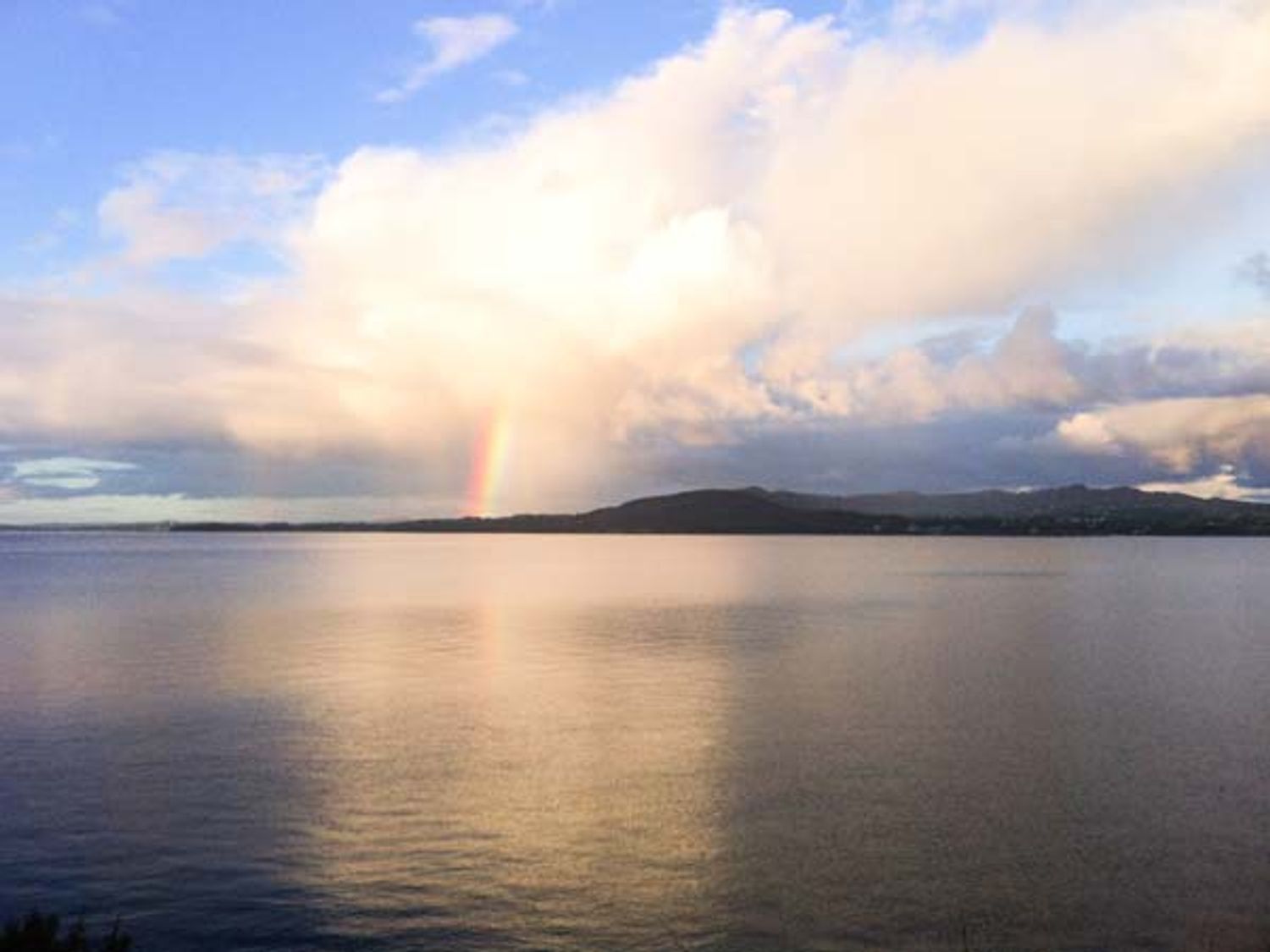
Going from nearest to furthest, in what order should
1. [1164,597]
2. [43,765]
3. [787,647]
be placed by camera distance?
[43,765] → [787,647] → [1164,597]

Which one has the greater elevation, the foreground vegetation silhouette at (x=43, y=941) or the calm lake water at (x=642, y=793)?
the foreground vegetation silhouette at (x=43, y=941)

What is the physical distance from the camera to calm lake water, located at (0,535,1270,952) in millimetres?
21875

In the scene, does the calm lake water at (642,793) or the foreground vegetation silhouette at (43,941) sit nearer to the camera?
the foreground vegetation silhouette at (43,941)

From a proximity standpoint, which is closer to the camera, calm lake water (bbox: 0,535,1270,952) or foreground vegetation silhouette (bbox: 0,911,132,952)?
foreground vegetation silhouette (bbox: 0,911,132,952)

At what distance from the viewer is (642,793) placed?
30469 mm

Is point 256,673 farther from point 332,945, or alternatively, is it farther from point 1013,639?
point 1013,639

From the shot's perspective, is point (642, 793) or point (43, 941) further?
point (642, 793)

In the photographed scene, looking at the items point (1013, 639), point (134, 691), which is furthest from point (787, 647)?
point (134, 691)

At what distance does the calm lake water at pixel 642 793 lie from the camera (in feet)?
71.8

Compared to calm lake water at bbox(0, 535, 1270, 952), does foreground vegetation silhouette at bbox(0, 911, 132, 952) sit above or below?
above

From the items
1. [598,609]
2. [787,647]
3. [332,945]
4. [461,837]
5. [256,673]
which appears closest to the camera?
[332,945]

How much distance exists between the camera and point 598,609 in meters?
99.9

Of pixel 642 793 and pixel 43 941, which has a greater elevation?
pixel 43 941

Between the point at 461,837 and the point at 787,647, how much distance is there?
139ft
